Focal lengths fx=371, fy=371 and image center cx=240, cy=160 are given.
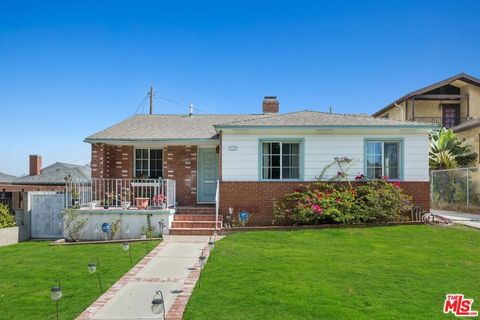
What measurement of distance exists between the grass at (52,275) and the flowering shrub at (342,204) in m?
4.77

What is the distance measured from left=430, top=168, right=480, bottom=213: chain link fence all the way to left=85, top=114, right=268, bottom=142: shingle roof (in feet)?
33.4

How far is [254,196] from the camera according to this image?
43.2 ft

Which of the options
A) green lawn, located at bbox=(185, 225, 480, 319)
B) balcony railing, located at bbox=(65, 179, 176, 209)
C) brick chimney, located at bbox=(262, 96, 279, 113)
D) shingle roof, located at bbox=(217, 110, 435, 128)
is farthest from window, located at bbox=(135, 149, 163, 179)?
brick chimney, located at bbox=(262, 96, 279, 113)

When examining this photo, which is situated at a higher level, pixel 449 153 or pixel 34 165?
pixel 449 153

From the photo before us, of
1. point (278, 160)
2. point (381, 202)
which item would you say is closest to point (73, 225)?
point (278, 160)

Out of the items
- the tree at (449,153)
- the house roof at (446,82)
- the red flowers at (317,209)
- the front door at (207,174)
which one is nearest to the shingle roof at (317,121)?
the front door at (207,174)

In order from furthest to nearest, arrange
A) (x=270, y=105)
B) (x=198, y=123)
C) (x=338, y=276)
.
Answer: (x=270, y=105) < (x=198, y=123) < (x=338, y=276)

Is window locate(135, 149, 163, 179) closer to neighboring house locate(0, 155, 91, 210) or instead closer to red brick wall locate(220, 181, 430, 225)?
neighboring house locate(0, 155, 91, 210)

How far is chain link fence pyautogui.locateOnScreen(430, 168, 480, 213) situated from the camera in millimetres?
16594

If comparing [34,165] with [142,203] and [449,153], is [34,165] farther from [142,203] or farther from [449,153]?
[449,153]

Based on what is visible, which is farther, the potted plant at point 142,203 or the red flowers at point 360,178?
the red flowers at point 360,178

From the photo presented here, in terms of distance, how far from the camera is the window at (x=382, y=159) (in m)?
13.5

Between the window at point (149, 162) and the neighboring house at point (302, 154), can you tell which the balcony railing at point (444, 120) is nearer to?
the neighboring house at point (302, 154)

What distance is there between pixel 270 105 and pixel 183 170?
6.78 meters
